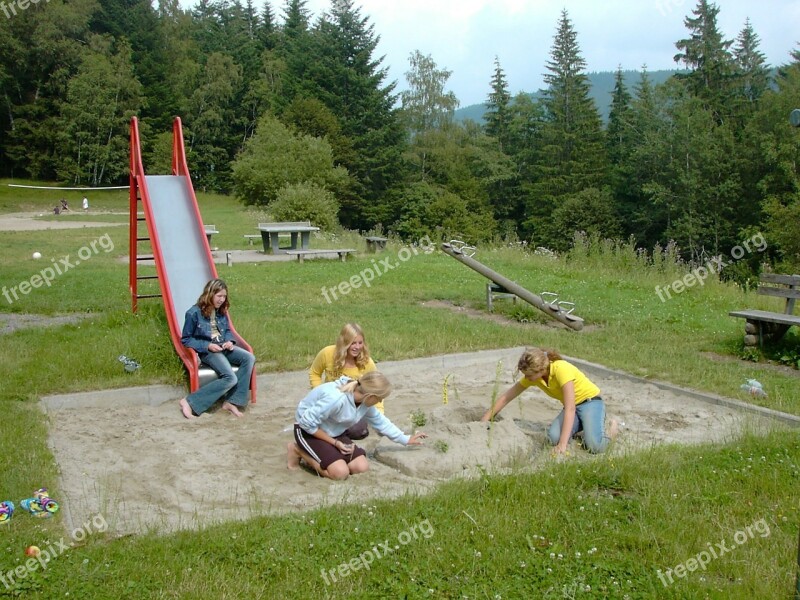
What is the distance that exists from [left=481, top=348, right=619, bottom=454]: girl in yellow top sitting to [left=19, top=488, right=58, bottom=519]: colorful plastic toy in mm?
3349

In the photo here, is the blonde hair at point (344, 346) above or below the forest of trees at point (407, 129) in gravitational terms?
below

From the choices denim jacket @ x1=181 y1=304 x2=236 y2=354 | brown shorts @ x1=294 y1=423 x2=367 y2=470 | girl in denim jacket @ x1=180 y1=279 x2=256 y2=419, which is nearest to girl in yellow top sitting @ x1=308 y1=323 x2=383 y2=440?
brown shorts @ x1=294 y1=423 x2=367 y2=470

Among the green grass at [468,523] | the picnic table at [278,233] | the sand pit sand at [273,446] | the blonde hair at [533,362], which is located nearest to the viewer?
the green grass at [468,523]

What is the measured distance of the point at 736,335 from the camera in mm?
11023

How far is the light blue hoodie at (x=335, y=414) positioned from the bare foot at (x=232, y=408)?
6.43 ft

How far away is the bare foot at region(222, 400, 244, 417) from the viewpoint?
7602 millimetres

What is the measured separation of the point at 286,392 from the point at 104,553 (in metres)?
4.30

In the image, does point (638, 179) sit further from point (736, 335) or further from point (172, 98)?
point (736, 335)

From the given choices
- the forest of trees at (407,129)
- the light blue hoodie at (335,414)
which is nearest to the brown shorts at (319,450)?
the light blue hoodie at (335,414)

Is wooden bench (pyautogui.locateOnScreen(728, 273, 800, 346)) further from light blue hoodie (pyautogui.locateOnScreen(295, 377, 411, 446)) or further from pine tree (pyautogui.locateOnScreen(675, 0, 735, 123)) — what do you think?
pine tree (pyautogui.locateOnScreen(675, 0, 735, 123))

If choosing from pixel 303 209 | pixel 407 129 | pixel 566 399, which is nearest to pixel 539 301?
pixel 566 399

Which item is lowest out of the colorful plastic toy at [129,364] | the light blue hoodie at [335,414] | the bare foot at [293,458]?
the bare foot at [293,458]

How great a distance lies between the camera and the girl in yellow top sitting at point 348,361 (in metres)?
6.41

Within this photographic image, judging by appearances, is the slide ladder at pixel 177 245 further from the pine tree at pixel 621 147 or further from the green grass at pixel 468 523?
the pine tree at pixel 621 147
